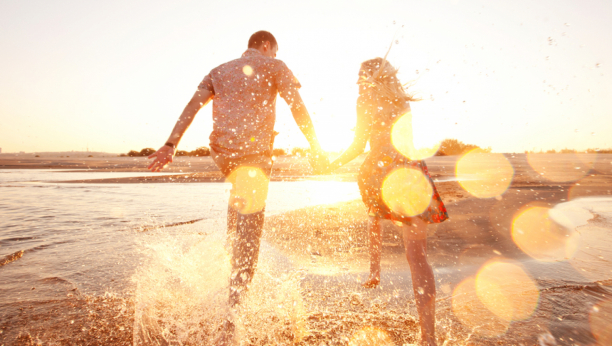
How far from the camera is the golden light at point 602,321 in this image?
2180 mm

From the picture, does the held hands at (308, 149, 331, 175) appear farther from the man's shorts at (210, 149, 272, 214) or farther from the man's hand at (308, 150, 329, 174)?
the man's shorts at (210, 149, 272, 214)

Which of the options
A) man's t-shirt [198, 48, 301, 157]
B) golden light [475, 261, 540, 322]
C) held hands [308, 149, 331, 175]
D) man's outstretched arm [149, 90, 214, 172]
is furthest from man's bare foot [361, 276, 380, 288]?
man's outstretched arm [149, 90, 214, 172]

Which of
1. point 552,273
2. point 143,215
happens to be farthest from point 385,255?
point 143,215

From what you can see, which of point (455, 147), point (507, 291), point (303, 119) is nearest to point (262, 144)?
point (303, 119)

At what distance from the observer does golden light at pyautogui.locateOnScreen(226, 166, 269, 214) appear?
227cm

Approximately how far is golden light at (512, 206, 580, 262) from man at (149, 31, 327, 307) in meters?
3.51

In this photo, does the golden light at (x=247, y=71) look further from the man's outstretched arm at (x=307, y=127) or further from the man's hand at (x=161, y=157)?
the man's hand at (x=161, y=157)

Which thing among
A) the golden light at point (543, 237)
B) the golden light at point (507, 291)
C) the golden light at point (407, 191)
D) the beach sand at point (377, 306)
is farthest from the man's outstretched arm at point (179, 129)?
the golden light at point (543, 237)

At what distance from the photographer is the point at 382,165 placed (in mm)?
2418

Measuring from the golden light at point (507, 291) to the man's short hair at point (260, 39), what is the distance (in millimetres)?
2735

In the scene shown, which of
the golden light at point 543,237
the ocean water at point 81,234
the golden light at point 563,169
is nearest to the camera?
the ocean water at point 81,234

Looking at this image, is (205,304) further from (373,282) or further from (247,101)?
(247,101)

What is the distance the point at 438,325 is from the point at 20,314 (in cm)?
307

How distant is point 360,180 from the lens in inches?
103
